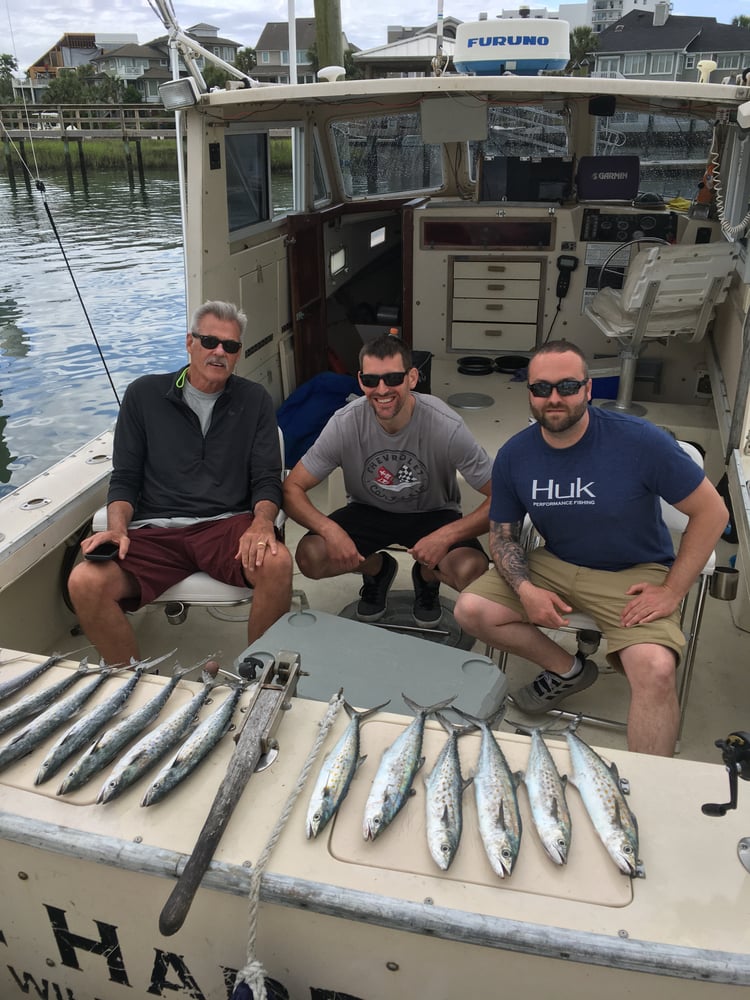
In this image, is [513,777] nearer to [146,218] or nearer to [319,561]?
[319,561]

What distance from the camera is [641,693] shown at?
2.11m

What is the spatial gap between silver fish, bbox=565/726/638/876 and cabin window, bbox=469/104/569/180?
5251 mm

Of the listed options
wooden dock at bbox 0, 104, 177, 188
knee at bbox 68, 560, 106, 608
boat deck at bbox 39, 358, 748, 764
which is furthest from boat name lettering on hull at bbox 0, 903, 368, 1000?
wooden dock at bbox 0, 104, 177, 188

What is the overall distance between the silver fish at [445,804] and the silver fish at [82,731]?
75 centimetres

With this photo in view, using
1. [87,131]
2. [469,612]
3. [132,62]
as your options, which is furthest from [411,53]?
[132,62]

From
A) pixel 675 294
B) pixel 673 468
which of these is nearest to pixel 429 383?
pixel 675 294

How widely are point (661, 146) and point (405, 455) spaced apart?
14.0 ft

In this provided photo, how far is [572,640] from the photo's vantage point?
3.19 m

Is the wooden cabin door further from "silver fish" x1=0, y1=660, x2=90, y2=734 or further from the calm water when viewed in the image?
the calm water

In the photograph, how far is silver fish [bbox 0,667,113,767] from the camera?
163 centimetres

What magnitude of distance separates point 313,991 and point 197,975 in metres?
0.25

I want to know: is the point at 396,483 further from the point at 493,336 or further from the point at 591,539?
the point at 493,336

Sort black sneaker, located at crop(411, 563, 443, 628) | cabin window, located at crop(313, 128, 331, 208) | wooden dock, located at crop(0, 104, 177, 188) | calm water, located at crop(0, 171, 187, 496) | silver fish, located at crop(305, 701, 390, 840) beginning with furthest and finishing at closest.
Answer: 1. wooden dock, located at crop(0, 104, 177, 188)
2. calm water, located at crop(0, 171, 187, 496)
3. cabin window, located at crop(313, 128, 331, 208)
4. black sneaker, located at crop(411, 563, 443, 628)
5. silver fish, located at crop(305, 701, 390, 840)

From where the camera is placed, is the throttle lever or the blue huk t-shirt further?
the blue huk t-shirt
